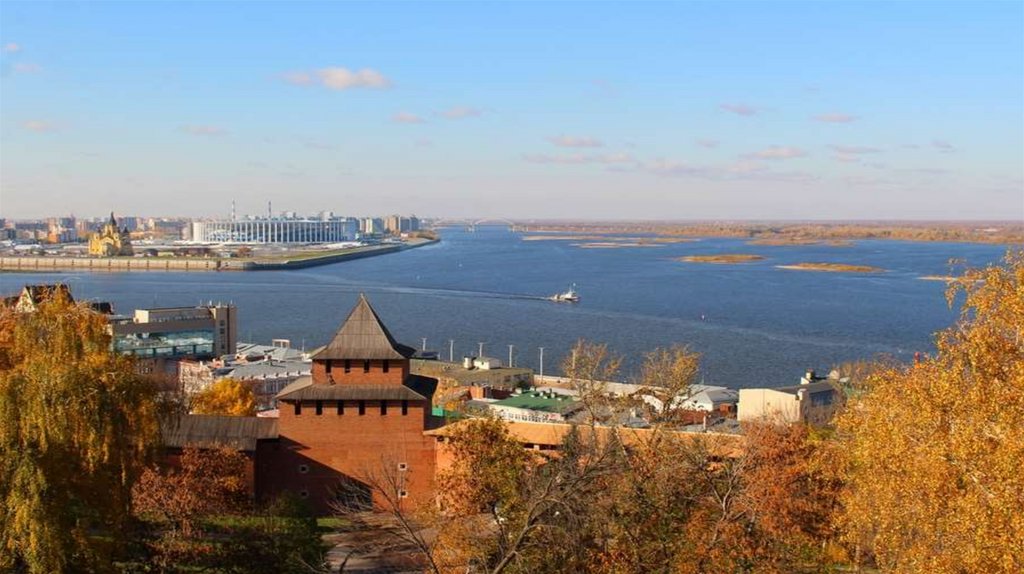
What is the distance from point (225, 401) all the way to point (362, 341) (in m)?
11.9

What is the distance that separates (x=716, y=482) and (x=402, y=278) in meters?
110

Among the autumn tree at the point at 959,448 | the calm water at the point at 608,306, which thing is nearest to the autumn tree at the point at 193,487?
the autumn tree at the point at 959,448

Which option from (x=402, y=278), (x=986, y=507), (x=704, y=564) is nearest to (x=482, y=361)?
(x=704, y=564)

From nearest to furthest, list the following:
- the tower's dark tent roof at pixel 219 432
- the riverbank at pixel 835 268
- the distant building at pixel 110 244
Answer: the tower's dark tent roof at pixel 219 432, the riverbank at pixel 835 268, the distant building at pixel 110 244

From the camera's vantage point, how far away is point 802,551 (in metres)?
19.8

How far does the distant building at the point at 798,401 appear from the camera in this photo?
3821 centimetres

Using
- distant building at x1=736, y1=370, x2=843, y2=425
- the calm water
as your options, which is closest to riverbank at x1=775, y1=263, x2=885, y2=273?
the calm water

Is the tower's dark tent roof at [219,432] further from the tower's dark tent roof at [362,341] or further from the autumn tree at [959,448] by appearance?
the autumn tree at [959,448]

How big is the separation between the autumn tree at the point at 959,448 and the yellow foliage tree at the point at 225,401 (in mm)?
24289

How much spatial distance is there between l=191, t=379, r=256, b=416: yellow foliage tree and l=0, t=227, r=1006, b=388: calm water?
1051 inches

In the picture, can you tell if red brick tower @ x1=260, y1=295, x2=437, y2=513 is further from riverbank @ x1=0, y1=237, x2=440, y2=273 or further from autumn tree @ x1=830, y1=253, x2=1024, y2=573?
riverbank @ x1=0, y1=237, x2=440, y2=273

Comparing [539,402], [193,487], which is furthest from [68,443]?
[539,402]

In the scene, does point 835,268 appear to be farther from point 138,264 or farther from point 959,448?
point 959,448

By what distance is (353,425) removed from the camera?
24.3 meters
